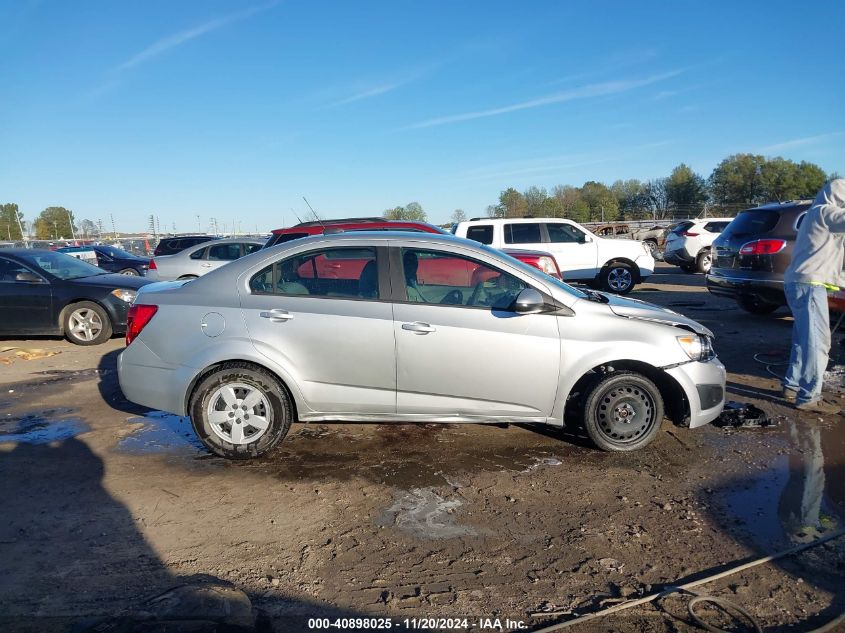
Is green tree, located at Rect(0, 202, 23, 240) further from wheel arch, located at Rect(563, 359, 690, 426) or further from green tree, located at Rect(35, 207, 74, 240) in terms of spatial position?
wheel arch, located at Rect(563, 359, 690, 426)

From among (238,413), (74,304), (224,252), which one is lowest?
(238,413)

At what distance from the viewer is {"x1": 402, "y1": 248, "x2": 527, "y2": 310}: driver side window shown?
4.39 m

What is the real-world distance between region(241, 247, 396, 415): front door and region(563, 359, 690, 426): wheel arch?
140 cm

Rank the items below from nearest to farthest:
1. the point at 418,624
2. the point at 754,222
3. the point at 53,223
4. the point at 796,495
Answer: the point at 418,624, the point at 796,495, the point at 754,222, the point at 53,223

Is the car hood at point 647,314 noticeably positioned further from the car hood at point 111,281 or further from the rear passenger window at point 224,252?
the rear passenger window at point 224,252

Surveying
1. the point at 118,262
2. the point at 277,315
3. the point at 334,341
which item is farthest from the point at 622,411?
the point at 118,262

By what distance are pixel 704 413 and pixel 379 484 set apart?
254 cm

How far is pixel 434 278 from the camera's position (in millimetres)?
4492

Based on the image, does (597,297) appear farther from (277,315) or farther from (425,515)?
(277,315)

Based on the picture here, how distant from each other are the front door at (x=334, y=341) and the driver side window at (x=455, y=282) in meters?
0.24

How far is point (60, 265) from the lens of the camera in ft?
31.1

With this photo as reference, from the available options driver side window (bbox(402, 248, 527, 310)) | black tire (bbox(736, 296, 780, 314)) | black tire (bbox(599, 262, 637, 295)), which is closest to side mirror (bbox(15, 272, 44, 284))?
driver side window (bbox(402, 248, 527, 310))

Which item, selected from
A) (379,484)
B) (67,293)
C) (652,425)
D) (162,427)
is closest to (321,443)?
(379,484)

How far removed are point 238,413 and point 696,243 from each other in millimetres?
17220
